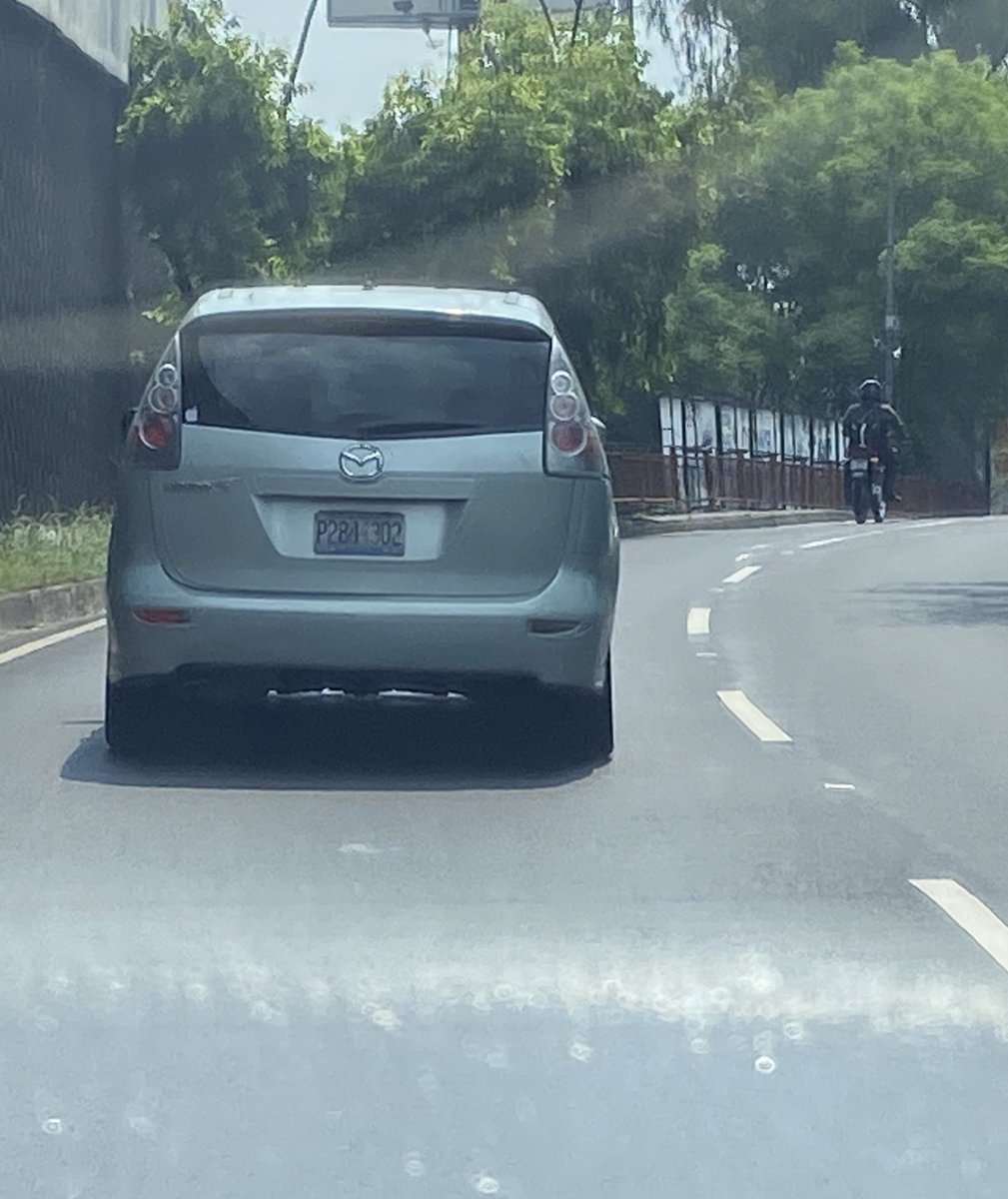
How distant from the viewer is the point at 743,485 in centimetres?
4997

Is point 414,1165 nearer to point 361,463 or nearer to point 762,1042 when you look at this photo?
point 762,1042

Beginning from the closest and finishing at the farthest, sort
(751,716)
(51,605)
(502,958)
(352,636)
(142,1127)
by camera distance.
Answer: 1. (142,1127)
2. (502,958)
3. (352,636)
4. (751,716)
5. (51,605)

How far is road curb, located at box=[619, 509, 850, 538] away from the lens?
38.6 metres

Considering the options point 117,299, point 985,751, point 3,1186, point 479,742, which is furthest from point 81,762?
point 117,299

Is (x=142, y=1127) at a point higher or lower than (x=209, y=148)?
lower

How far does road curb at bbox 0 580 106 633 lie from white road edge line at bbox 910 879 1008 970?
8862 mm

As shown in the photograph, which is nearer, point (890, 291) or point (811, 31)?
point (890, 291)

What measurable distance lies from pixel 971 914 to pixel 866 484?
32.5 meters

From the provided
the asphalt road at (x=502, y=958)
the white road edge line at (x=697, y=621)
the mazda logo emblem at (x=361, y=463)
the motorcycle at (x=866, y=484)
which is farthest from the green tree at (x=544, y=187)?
the mazda logo emblem at (x=361, y=463)

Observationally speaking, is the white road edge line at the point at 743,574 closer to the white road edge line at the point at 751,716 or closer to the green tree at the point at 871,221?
the white road edge line at the point at 751,716

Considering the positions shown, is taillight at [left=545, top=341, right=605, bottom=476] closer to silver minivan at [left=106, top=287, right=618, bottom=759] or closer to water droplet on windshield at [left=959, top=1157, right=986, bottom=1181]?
silver minivan at [left=106, top=287, right=618, bottom=759]

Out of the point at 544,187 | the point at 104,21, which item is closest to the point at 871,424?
the point at 544,187

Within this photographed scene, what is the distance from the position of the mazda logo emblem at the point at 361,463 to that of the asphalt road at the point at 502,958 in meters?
Result: 1.14

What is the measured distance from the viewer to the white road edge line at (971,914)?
22.8ft
